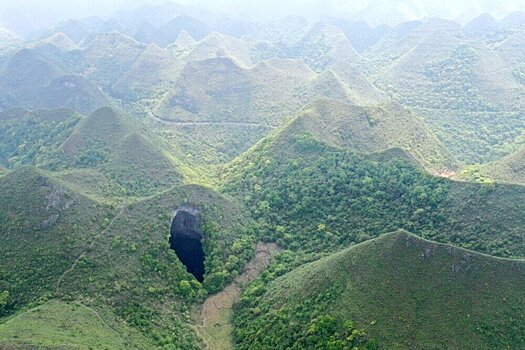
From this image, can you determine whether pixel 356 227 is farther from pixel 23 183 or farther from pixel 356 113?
pixel 23 183

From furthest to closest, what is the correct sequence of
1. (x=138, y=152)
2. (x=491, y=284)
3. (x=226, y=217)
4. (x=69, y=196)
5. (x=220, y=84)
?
1. (x=220, y=84)
2. (x=138, y=152)
3. (x=226, y=217)
4. (x=69, y=196)
5. (x=491, y=284)

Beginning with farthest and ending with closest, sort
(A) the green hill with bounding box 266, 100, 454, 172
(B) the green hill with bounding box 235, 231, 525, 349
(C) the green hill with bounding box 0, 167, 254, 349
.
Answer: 1. (A) the green hill with bounding box 266, 100, 454, 172
2. (C) the green hill with bounding box 0, 167, 254, 349
3. (B) the green hill with bounding box 235, 231, 525, 349

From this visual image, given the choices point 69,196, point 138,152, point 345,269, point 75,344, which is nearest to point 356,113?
point 138,152

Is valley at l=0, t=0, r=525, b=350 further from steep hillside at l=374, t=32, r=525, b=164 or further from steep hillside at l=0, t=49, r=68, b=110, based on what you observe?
steep hillside at l=0, t=49, r=68, b=110

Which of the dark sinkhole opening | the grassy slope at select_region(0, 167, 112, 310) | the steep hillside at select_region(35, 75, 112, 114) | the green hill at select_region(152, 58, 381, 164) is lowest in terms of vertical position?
the green hill at select_region(152, 58, 381, 164)

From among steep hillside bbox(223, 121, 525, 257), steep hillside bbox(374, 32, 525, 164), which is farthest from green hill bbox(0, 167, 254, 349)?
steep hillside bbox(374, 32, 525, 164)

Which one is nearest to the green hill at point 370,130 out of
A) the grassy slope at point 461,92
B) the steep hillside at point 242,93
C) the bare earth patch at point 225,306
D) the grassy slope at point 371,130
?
the grassy slope at point 371,130
